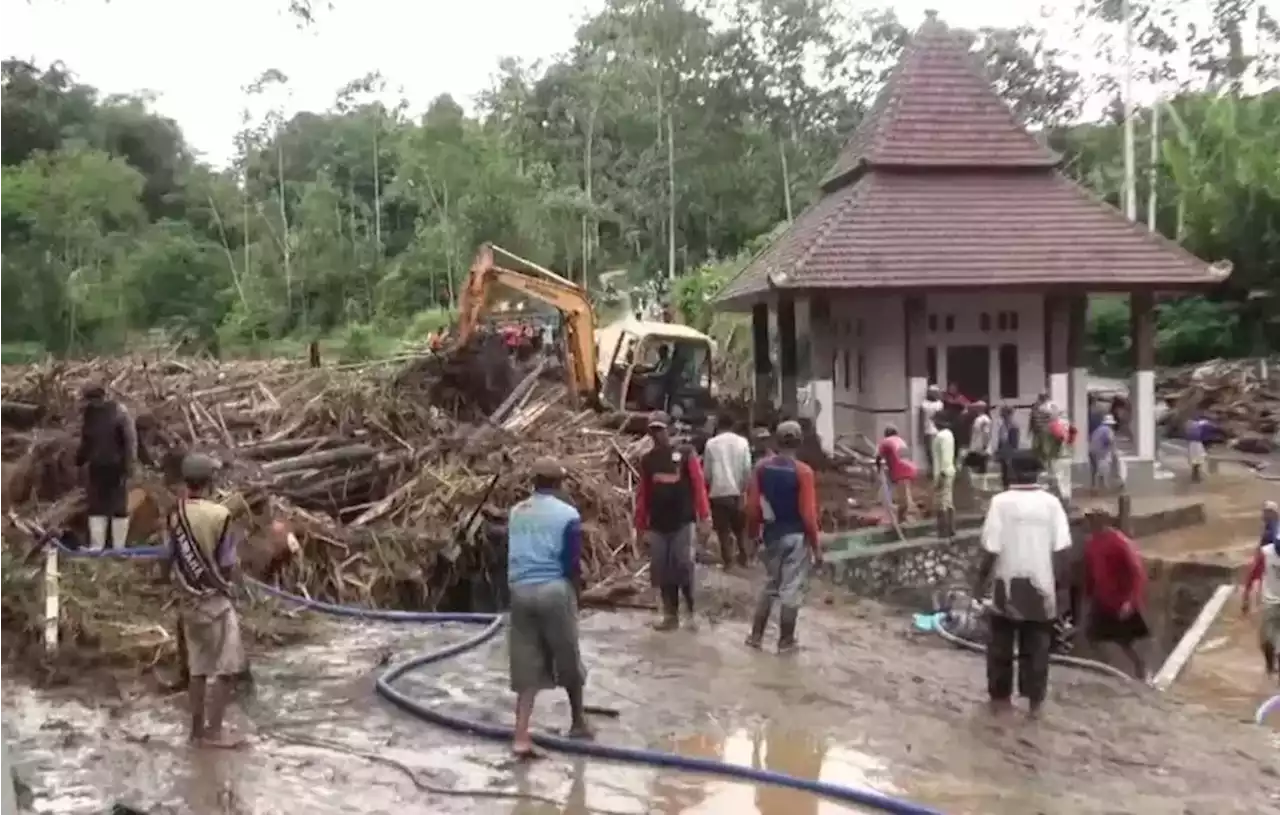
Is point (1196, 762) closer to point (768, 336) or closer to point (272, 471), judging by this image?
point (272, 471)

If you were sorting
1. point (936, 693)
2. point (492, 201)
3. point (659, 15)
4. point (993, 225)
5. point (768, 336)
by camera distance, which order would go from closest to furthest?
point (936, 693) < point (993, 225) < point (768, 336) < point (492, 201) < point (659, 15)

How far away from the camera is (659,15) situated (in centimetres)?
4816

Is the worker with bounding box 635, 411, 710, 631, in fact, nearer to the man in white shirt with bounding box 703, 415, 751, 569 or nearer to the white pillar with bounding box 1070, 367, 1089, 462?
the man in white shirt with bounding box 703, 415, 751, 569

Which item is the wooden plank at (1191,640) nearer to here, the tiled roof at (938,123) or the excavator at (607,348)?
the excavator at (607,348)

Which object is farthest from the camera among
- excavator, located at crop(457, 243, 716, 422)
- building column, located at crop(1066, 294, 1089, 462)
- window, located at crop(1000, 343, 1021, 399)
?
window, located at crop(1000, 343, 1021, 399)

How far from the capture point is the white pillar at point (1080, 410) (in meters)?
23.9

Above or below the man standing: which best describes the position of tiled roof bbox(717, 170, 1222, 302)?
above

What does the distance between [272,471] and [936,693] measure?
7752 mm

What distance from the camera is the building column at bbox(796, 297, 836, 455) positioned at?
23.3 meters

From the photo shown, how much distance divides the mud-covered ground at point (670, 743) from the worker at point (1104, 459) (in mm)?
11564

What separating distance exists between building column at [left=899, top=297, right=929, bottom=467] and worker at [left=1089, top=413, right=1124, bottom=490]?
2707 mm

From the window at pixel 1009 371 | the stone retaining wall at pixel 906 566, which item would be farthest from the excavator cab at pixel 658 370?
the stone retaining wall at pixel 906 566

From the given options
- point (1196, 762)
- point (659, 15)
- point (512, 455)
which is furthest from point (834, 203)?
point (659, 15)

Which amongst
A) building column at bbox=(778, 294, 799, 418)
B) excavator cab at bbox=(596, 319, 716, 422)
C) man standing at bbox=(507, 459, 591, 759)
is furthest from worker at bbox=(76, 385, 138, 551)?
building column at bbox=(778, 294, 799, 418)
